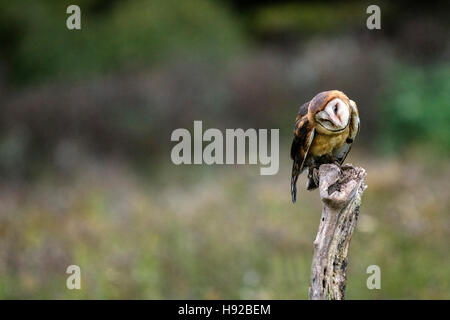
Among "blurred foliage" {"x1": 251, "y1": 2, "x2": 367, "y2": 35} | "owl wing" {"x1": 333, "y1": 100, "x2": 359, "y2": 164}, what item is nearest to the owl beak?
"owl wing" {"x1": 333, "y1": 100, "x2": 359, "y2": 164}

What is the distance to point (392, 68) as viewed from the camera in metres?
11.1

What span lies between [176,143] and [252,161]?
2.25 meters

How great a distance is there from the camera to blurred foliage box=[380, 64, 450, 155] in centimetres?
1020

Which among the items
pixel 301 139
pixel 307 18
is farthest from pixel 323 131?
pixel 307 18

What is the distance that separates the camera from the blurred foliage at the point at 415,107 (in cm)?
1020

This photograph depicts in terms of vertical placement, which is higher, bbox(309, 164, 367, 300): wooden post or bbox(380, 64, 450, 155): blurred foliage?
bbox(380, 64, 450, 155): blurred foliage

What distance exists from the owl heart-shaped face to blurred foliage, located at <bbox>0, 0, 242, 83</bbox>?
381 inches

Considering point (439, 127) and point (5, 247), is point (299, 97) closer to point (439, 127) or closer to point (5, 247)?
point (439, 127)

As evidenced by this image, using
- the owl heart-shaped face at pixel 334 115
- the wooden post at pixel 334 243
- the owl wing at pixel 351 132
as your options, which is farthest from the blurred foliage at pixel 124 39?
the wooden post at pixel 334 243

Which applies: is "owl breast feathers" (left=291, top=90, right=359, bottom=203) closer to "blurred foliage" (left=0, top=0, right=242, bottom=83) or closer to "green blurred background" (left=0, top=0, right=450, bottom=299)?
"green blurred background" (left=0, top=0, right=450, bottom=299)

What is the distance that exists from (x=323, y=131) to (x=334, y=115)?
21 cm

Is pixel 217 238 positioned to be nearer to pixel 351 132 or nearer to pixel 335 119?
pixel 351 132

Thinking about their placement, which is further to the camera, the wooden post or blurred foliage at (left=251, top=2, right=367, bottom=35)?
blurred foliage at (left=251, top=2, right=367, bottom=35)

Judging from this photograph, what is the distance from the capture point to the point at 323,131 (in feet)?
9.81
